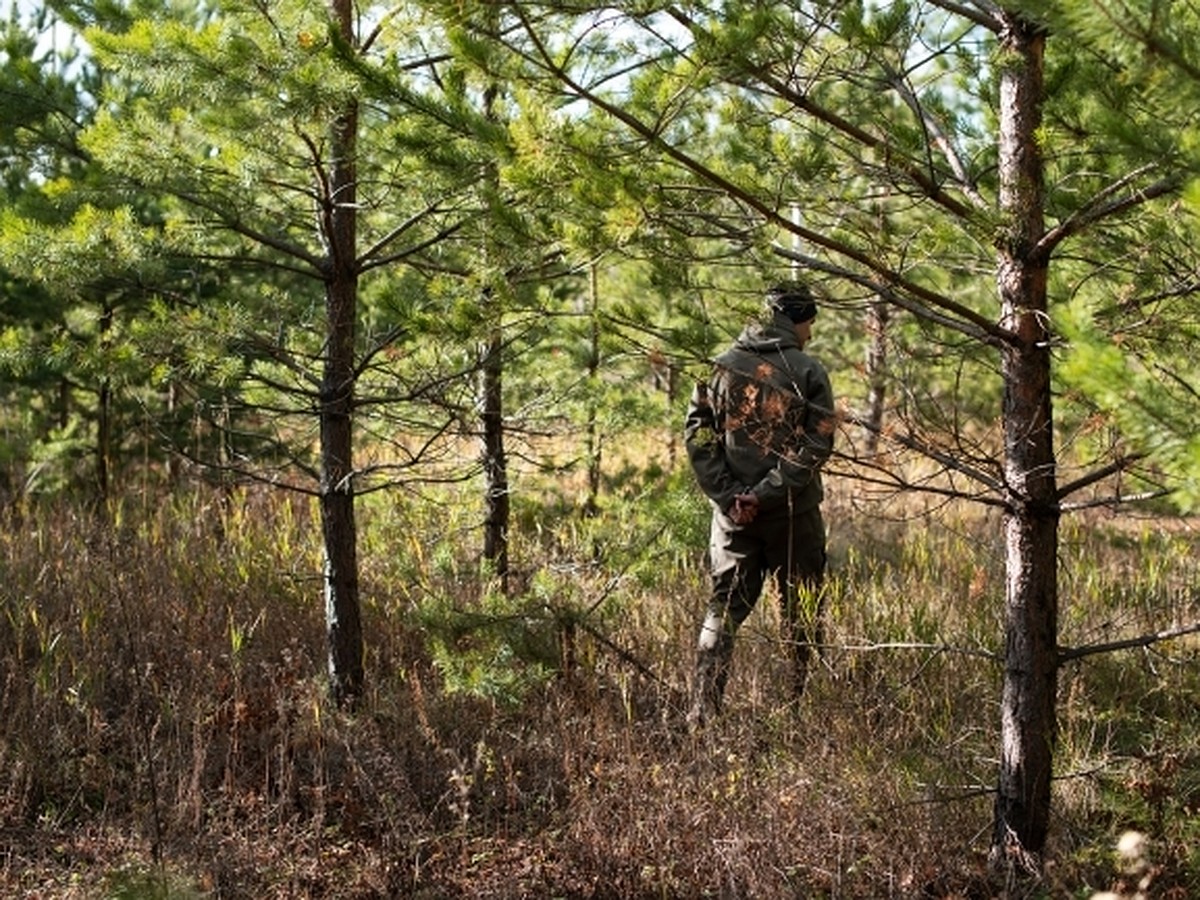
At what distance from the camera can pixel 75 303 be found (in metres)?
8.70

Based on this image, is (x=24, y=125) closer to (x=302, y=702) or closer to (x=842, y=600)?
(x=302, y=702)

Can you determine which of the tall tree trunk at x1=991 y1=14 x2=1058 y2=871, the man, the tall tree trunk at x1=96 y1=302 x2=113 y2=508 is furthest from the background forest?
the tall tree trunk at x1=96 y1=302 x2=113 y2=508

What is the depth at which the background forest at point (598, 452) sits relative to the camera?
3344 millimetres

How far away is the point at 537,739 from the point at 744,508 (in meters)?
1.24

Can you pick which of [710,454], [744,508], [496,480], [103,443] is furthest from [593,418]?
[103,443]

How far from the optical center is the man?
5043mm

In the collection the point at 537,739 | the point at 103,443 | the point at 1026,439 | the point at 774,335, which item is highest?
the point at 774,335

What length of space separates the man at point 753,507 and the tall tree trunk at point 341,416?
1.41 m

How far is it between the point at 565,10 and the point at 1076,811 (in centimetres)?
316

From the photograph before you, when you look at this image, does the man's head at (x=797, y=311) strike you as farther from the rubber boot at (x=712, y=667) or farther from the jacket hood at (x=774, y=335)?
the rubber boot at (x=712, y=667)

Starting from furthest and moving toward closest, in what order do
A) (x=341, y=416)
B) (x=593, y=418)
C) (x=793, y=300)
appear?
(x=593, y=418) < (x=341, y=416) < (x=793, y=300)

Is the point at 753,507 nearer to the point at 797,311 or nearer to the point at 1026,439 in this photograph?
the point at 797,311

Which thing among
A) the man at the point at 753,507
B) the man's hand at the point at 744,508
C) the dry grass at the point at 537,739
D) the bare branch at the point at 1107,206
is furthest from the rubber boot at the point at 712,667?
the bare branch at the point at 1107,206

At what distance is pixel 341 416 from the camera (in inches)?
201
